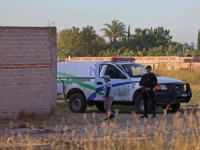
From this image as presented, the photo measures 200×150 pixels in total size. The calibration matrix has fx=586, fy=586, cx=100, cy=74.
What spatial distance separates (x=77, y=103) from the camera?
23406 millimetres

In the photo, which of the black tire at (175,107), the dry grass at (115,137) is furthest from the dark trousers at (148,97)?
the black tire at (175,107)

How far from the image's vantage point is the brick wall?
1917 centimetres

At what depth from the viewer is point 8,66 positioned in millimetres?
19266

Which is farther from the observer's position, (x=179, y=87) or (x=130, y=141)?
(x=179, y=87)

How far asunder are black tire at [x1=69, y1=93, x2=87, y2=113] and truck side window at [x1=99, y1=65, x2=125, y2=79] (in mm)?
1291

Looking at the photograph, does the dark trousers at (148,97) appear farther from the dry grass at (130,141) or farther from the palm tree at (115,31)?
the palm tree at (115,31)

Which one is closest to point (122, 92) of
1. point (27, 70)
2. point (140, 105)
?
point (140, 105)

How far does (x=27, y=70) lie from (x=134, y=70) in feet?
15.7

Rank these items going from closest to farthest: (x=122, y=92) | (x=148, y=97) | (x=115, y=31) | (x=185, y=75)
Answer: (x=148, y=97), (x=122, y=92), (x=185, y=75), (x=115, y=31)

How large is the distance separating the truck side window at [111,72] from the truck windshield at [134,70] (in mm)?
296

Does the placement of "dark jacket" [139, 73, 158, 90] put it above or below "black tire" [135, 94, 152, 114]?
above

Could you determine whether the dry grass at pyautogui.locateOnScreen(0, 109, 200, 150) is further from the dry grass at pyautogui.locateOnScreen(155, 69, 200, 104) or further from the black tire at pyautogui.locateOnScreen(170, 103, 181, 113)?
the dry grass at pyautogui.locateOnScreen(155, 69, 200, 104)

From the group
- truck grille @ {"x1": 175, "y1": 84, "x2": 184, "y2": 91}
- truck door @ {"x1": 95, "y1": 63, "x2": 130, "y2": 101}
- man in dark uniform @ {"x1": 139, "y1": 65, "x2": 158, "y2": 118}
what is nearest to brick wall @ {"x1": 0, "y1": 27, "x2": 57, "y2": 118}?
truck door @ {"x1": 95, "y1": 63, "x2": 130, "y2": 101}

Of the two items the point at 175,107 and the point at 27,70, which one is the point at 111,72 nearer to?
the point at 175,107
